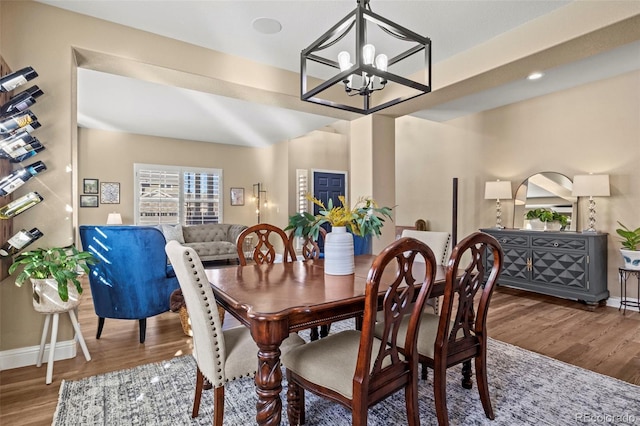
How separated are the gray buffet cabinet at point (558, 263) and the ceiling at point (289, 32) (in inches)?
75.6

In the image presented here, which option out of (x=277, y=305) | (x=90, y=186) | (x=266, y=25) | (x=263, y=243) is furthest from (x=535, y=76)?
(x=90, y=186)

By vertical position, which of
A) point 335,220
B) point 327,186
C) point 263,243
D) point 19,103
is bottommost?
point 263,243

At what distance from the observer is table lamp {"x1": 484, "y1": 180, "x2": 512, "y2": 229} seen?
4750 mm

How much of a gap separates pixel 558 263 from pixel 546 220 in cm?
67

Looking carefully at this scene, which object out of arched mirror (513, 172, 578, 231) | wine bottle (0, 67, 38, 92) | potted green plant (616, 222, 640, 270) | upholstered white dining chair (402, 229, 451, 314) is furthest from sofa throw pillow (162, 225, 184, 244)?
potted green plant (616, 222, 640, 270)

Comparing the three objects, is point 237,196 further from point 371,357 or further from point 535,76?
point 371,357

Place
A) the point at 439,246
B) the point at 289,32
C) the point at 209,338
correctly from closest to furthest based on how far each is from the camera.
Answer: the point at 209,338
the point at 439,246
the point at 289,32

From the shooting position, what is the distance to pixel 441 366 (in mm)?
1596

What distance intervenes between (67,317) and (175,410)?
143 centimetres

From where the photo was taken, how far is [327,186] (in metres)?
7.93

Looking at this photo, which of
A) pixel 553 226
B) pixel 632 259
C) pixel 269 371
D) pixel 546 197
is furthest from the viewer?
pixel 546 197

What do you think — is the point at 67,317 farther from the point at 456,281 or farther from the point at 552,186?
the point at 552,186

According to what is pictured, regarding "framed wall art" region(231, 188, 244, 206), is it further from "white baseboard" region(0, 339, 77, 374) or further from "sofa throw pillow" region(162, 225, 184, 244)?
"white baseboard" region(0, 339, 77, 374)

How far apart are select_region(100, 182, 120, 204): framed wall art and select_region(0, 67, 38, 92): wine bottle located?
4.77m
